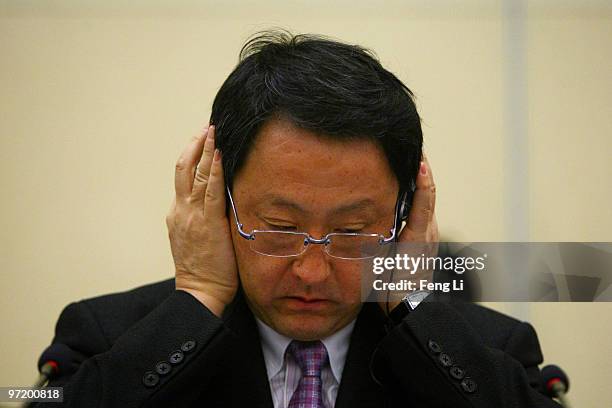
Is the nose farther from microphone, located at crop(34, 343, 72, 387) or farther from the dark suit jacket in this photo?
microphone, located at crop(34, 343, 72, 387)

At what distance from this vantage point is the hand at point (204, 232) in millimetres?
1551

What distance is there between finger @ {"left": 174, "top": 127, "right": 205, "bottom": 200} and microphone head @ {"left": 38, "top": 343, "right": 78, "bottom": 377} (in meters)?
0.41

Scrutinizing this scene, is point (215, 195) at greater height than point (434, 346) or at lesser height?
greater

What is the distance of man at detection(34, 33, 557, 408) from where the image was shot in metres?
1.43

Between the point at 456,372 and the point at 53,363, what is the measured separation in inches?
32.2

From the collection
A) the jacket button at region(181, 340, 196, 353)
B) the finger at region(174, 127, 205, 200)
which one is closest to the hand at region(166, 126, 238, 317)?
the finger at region(174, 127, 205, 200)

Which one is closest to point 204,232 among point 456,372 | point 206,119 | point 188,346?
point 188,346

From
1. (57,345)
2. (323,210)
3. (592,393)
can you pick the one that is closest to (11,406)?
(57,345)

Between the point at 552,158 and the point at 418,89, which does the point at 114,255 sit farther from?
the point at 552,158

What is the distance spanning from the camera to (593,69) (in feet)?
8.16

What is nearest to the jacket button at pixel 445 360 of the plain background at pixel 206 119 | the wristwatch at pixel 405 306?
the wristwatch at pixel 405 306

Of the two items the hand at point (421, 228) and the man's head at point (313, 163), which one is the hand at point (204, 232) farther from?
the hand at point (421, 228)

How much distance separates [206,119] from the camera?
248 cm
